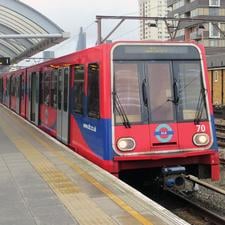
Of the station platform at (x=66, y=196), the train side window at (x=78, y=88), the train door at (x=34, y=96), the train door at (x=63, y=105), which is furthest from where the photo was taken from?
the train door at (x=34, y=96)

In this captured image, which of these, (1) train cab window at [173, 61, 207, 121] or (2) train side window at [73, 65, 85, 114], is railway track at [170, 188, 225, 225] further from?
(2) train side window at [73, 65, 85, 114]

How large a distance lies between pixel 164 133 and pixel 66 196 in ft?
8.08

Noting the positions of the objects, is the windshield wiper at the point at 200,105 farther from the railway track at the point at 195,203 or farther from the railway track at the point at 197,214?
the railway track at the point at 197,214

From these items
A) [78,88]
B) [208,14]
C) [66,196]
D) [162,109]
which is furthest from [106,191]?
[208,14]

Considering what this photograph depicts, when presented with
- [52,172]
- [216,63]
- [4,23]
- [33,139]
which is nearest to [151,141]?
[52,172]

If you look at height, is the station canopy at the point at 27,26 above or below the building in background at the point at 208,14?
below

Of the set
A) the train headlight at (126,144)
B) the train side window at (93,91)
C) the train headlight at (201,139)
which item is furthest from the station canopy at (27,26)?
the train headlight at (126,144)

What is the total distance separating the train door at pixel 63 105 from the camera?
12148mm

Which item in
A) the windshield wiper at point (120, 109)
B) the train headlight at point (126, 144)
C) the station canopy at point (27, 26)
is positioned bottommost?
the train headlight at point (126, 144)

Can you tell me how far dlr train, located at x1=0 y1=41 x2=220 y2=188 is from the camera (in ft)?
29.1

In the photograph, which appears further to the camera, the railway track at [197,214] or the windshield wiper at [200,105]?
the windshield wiper at [200,105]

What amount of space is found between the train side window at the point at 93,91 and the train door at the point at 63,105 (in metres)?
2.27

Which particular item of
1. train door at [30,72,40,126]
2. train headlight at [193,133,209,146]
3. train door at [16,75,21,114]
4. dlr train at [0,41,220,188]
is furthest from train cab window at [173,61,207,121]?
train door at [16,75,21,114]

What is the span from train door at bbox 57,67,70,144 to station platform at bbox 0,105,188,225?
1175 millimetres
